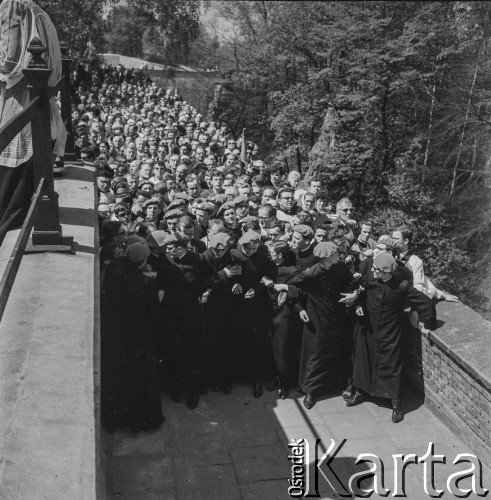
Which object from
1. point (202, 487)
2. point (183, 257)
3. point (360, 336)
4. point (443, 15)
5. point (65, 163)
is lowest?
point (202, 487)

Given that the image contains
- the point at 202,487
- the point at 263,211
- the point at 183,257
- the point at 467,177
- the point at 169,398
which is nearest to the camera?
the point at 202,487

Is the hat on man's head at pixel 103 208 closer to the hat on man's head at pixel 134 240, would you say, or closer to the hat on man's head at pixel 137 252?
the hat on man's head at pixel 134 240

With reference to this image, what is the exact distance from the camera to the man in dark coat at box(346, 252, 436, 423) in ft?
19.0

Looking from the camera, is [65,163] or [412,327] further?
[65,163]

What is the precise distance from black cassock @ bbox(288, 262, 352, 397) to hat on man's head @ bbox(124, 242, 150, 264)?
1558mm

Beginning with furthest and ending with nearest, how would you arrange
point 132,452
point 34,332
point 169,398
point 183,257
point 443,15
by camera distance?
point 443,15
point 169,398
point 183,257
point 132,452
point 34,332

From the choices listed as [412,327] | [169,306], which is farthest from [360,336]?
[169,306]

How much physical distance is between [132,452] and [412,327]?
2.78 meters

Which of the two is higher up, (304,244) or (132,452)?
(304,244)

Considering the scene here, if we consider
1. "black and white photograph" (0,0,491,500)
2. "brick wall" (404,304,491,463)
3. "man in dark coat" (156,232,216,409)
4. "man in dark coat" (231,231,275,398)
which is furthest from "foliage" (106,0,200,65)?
"brick wall" (404,304,491,463)

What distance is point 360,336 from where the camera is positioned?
239 inches

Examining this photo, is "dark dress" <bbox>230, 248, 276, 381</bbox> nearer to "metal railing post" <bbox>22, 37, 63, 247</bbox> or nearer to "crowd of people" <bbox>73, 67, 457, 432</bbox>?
"crowd of people" <bbox>73, 67, 457, 432</bbox>

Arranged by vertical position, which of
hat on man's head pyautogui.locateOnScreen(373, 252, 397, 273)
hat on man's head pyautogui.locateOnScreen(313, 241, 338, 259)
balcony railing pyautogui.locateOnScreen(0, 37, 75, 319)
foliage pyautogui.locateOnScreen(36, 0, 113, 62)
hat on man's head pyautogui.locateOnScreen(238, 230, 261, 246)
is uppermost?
foliage pyautogui.locateOnScreen(36, 0, 113, 62)

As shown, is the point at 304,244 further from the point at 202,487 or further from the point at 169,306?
the point at 202,487
